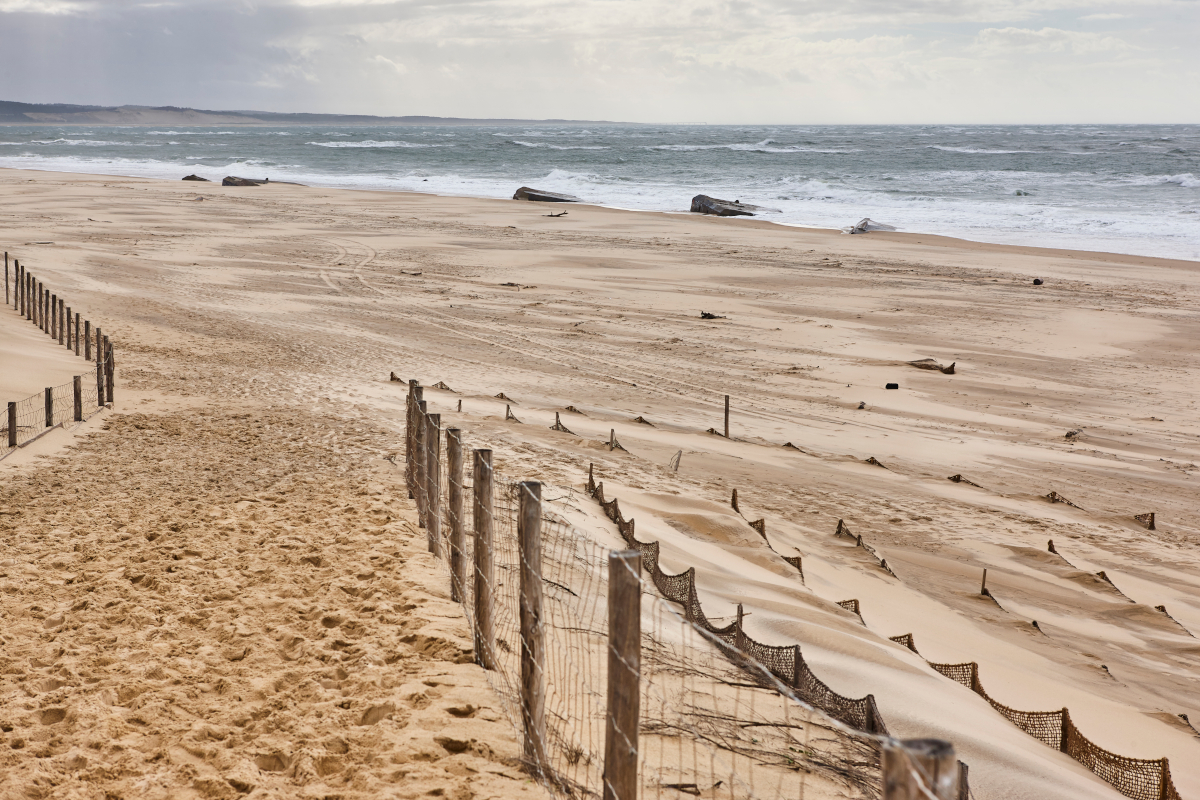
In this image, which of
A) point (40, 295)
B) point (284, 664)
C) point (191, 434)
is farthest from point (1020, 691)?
point (40, 295)

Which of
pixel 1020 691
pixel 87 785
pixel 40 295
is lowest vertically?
pixel 1020 691

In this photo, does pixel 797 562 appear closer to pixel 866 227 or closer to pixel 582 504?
pixel 582 504

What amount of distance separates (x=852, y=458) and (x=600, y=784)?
8196 millimetres

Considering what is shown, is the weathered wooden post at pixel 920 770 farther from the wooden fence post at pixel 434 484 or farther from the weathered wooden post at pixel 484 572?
the wooden fence post at pixel 434 484

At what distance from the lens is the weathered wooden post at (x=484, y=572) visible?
472cm

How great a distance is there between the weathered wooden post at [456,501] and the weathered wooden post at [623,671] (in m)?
2.65

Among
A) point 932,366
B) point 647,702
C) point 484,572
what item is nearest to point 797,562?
point 647,702

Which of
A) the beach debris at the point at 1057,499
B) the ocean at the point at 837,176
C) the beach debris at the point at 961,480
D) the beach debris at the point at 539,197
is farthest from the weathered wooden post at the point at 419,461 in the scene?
the beach debris at the point at 539,197

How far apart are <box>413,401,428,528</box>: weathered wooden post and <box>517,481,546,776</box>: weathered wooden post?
3.29 metres

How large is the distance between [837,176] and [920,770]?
61564mm

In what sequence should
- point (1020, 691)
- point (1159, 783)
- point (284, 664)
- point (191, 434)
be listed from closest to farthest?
point (1159, 783) → point (284, 664) → point (1020, 691) → point (191, 434)

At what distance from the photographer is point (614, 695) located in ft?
9.70

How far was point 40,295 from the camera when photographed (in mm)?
15617

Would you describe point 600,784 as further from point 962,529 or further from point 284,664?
point 962,529
